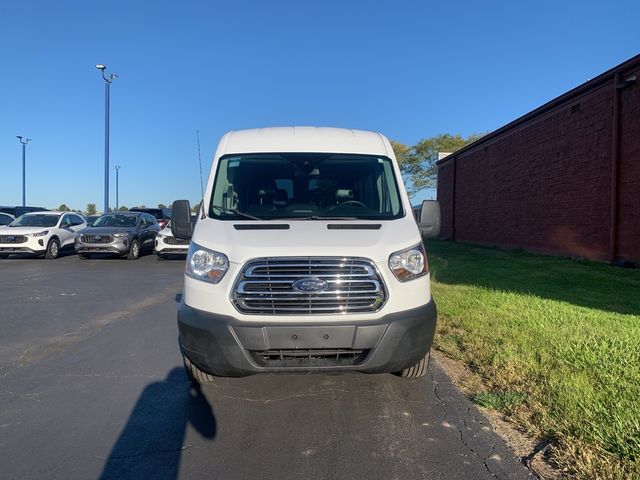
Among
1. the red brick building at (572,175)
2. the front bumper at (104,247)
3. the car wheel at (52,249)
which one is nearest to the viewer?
the red brick building at (572,175)

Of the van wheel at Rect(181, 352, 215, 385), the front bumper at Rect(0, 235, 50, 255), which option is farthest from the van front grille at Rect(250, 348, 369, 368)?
the front bumper at Rect(0, 235, 50, 255)

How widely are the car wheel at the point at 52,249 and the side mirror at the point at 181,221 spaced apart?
14883 millimetres

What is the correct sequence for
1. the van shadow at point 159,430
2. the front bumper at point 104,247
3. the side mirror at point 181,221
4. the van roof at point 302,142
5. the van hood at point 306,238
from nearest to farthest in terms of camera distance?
the van shadow at point 159,430 → the van hood at point 306,238 → the side mirror at point 181,221 → the van roof at point 302,142 → the front bumper at point 104,247

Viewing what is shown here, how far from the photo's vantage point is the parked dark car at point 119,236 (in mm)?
16922

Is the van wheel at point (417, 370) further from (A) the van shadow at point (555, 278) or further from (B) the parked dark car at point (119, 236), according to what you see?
(B) the parked dark car at point (119, 236)

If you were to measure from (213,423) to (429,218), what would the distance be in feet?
8.81

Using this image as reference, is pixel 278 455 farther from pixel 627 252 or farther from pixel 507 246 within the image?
pixel 507 246

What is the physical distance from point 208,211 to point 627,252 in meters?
11.4

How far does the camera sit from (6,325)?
7.30 m

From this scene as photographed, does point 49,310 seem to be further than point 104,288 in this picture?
No

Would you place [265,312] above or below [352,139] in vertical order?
below

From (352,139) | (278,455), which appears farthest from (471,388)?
(352,139)

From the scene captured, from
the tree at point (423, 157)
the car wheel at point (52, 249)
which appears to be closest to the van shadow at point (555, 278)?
the car wheel at point (52, 249)

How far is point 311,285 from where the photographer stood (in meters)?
3.80
